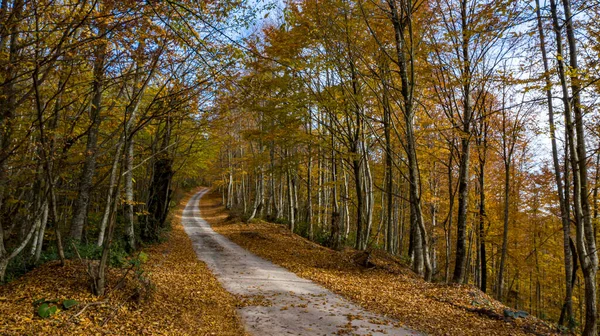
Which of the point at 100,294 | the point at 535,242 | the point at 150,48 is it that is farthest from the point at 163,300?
the point at 535,242

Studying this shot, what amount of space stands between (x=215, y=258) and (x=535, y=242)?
18.2 metres

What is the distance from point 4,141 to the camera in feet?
18.3

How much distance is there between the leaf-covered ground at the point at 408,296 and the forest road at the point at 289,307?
1.47 ft

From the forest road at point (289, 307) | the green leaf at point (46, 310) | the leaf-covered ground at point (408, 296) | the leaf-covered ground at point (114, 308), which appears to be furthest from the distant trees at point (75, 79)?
the leaf-covered ground at point (408, 296)

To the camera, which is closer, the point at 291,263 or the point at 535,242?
the point at 291,263

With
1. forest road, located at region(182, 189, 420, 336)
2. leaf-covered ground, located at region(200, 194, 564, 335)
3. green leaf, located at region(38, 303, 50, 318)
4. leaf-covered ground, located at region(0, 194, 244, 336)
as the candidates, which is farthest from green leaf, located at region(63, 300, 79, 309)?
leaf-covered ground, located at region(200, 194, 564, 335)

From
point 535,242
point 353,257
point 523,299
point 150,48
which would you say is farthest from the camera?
point 523,299

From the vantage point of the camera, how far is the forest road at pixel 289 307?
529 centimetres

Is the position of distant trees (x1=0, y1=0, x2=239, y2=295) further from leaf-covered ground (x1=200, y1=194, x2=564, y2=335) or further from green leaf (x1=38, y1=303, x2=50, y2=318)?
leaf-covered ground (x1=200, y1=194, x2=564, y2=335)

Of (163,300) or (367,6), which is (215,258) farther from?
(367,6)

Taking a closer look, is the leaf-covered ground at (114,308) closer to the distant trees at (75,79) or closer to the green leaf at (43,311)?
the green leaf at (43,311)

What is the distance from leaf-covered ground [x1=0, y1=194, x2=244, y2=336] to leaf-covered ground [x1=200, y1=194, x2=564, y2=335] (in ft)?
9.69

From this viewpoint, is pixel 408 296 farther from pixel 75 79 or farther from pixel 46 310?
pixel 75 79

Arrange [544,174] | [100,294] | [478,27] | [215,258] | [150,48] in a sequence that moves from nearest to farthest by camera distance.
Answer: [100,294]
[150,48]
[478,27]
[215,258]
[544,174]
